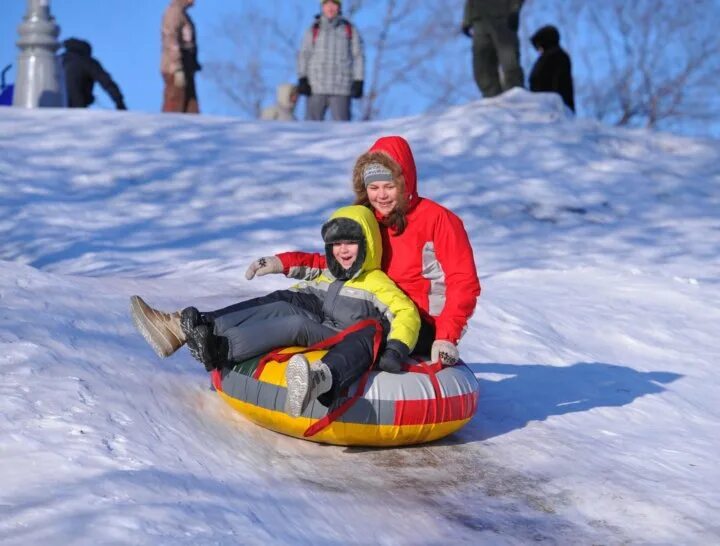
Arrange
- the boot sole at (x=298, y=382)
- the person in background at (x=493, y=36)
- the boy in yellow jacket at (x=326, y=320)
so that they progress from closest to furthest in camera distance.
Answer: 1. the boot sole at (x=298, y=382)
2. the boy in yellow jacket at (x=326, y=320)
3. the person in background at (x=493, y=36)

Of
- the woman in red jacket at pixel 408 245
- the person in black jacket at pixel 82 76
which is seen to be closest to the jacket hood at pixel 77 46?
the person in black jacket at pixel 82 76

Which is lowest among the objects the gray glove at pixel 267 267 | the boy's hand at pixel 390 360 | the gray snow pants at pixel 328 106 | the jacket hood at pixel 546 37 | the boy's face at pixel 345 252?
the boy's hand at pixel 390 360

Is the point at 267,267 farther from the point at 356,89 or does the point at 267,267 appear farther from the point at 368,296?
the point at 356,89

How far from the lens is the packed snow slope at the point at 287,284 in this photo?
3676 millimetres

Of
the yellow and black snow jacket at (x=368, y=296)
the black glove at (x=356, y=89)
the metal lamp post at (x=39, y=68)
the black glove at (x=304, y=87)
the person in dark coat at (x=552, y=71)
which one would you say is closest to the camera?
the yellow and black snow jacket at (x=368, y=296)

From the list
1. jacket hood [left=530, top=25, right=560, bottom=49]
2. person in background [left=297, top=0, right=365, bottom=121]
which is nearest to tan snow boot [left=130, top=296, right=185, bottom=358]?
person in background [left=297, top=0, right=365, bottom=121]

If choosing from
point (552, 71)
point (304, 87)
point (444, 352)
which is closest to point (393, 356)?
point (444, 352)

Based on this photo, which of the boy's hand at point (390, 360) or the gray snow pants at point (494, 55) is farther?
the gray snow pants at point (494, 55)

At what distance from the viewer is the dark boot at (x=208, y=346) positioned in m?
4.46

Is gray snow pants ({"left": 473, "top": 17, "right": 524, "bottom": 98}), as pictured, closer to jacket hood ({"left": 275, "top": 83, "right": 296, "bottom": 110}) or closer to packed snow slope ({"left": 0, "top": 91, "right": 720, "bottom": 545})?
packed snow slope ({"left": 0, "top": 91, "right": 720, "bottom": 545})

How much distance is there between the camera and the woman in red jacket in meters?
4.92

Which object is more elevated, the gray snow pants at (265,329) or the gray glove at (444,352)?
the gray snow pants at (265,329)

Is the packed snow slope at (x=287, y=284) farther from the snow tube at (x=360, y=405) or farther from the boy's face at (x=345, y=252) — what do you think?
the boy's face at (x=345, y=252)

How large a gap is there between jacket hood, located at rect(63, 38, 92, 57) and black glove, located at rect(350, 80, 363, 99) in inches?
139
